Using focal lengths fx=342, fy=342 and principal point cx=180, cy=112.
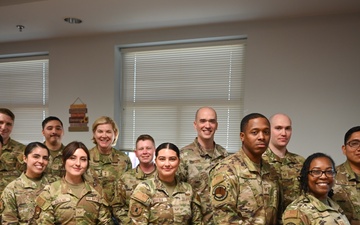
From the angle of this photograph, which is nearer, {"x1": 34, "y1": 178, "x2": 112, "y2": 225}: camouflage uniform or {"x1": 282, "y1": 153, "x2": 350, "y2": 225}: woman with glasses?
{"x1": 282, "y1": 153, "x2": 350, "y2": 225}: woman with glasses

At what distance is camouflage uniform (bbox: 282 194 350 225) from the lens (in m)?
1.96

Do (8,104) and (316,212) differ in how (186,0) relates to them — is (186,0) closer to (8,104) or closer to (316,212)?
(316,212)

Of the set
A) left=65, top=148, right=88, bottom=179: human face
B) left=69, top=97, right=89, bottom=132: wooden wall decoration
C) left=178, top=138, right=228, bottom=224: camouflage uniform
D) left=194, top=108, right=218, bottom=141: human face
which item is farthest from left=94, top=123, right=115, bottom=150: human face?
left=69, top=97, right=89, bottom=132: wooden wall decoration

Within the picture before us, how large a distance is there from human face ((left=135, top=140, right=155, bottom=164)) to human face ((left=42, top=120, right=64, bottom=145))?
86 cm

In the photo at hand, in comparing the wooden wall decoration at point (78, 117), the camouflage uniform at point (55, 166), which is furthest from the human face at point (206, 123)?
the wooden wall decoration at point (78, 117)

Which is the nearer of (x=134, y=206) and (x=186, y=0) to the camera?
(x=134, y=206)

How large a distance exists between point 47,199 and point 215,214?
1.25 meters

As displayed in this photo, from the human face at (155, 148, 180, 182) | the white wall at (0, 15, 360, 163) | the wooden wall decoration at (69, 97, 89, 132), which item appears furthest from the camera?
the wooden wall decoration at (69, 97, 89, 132)

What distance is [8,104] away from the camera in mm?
5793

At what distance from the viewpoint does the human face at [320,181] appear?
206 cm

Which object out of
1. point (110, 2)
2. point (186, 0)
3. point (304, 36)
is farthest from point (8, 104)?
point (304, 36)

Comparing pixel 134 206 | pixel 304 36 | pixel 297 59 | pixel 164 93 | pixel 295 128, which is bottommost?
pixel 134 206

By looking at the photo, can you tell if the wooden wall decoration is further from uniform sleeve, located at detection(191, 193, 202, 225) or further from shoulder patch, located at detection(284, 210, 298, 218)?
shoulder patch, located at detection(284, 210, 298, 218)

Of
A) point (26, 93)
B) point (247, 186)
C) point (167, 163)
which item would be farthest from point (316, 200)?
point (26, 93)
